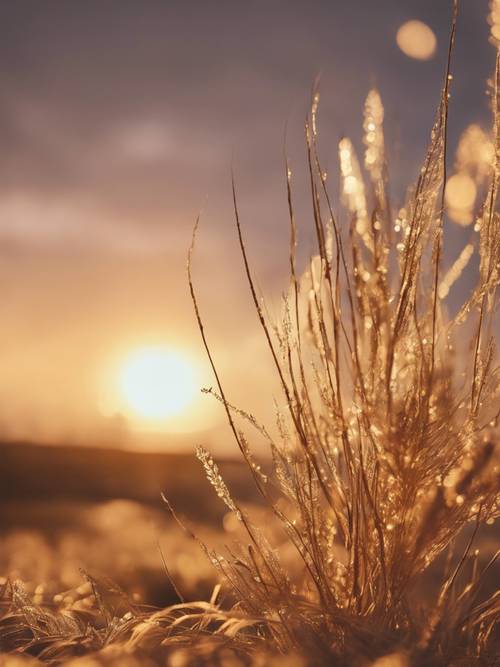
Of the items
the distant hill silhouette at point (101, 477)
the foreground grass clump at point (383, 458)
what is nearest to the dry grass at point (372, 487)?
the foreground grass clump at point (383, 458)

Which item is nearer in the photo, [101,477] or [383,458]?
[383,458]

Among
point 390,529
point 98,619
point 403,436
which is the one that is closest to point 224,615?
point 390,529

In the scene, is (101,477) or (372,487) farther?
(101,477)

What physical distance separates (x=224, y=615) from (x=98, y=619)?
71 cm

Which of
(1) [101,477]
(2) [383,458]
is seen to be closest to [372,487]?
(2) [383,458]

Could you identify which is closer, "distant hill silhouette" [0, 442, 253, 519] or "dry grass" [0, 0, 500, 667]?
"dry grass" [0, 0, 500, 667]

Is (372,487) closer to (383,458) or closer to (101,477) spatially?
(383,458)

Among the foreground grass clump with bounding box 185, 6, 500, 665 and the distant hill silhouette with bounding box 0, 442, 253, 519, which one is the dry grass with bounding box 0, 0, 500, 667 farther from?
the distant hill silhouette with bounding box 0, 442, 253, 519

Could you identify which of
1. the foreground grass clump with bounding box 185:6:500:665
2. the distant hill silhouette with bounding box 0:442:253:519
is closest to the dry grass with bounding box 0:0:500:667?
the foreground grass clump with bounding box 185:6:500:665

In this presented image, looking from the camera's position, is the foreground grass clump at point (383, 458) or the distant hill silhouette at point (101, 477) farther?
the distant hill silhouette at point (101, 477)

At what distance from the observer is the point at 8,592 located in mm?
1827

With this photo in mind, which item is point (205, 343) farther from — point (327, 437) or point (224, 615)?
point (224, 615)

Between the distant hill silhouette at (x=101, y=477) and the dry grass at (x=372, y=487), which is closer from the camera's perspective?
the dry grass at (x=372, y=487)

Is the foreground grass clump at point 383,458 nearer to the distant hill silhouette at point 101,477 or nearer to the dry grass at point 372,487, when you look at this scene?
the dry grass at point 372,487
